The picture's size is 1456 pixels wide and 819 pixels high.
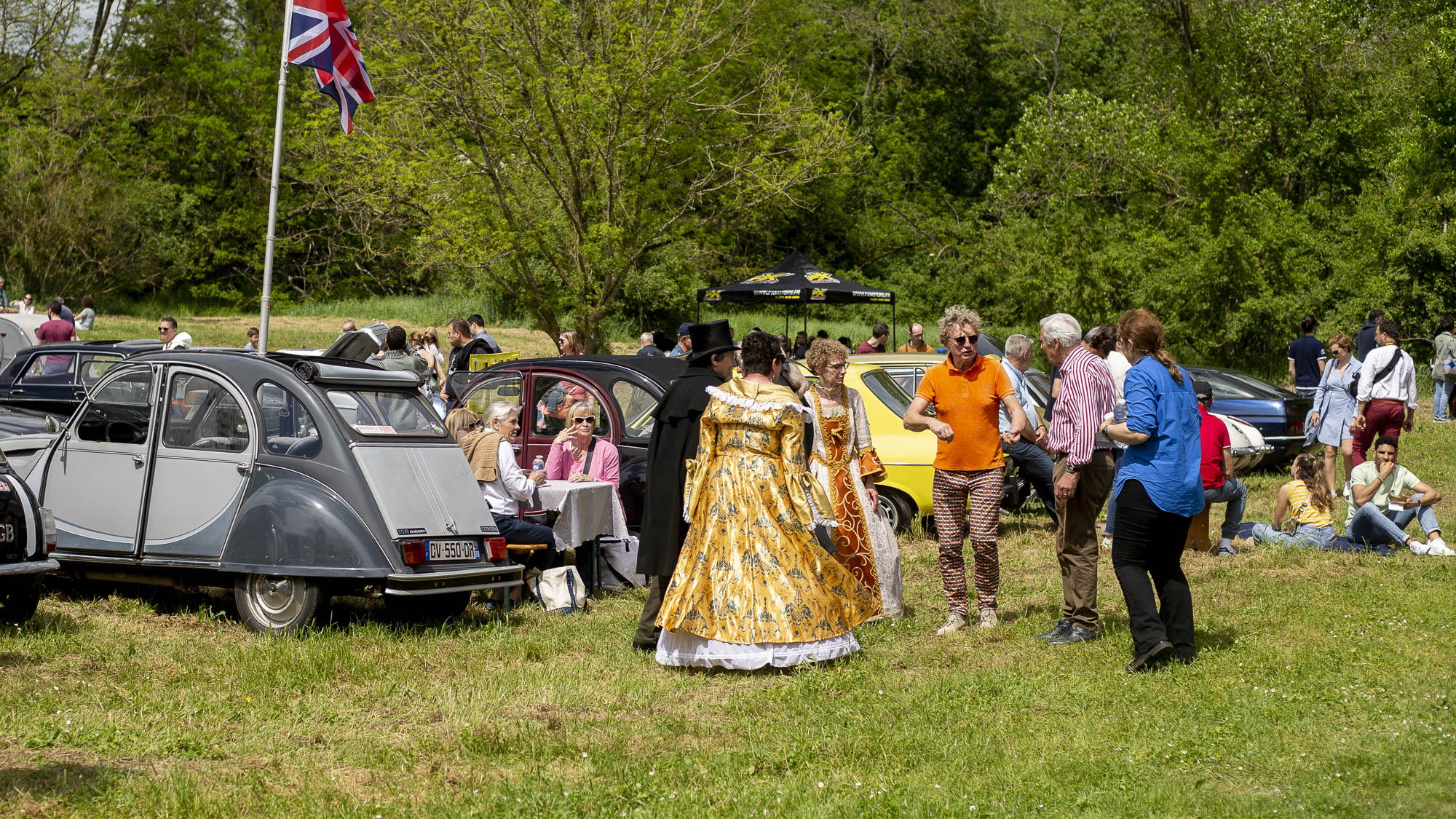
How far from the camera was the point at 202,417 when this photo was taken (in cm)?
853

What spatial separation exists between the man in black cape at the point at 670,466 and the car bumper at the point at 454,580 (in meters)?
0.99

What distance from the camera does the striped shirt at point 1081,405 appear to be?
25.2ft

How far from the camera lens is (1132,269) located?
2969 cm

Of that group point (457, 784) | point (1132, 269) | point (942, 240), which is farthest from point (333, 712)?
point (942, 240)

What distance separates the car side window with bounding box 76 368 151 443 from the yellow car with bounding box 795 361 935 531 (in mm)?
5354

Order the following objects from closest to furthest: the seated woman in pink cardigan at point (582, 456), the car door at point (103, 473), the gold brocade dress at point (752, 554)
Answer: the gold brocade dress at point (752, 554) < the car door at point (103, 473) < the seated woman in pink cardigan at point (582, 456)

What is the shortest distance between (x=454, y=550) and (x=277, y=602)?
3.70ft

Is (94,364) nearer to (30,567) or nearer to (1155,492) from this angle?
(30,567)

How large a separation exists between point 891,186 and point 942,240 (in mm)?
3015

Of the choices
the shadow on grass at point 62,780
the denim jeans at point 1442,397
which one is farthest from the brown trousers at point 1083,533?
the denim jeans at point 1442,397

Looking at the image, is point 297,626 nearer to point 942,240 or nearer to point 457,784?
point 457,784

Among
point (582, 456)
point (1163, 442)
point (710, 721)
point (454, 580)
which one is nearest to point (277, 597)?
point (454, 580)

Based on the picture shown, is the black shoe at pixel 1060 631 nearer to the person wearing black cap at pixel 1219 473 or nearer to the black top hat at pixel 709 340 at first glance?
the black top hat at pixel 709 340

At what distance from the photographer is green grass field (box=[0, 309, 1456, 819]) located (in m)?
5.16
